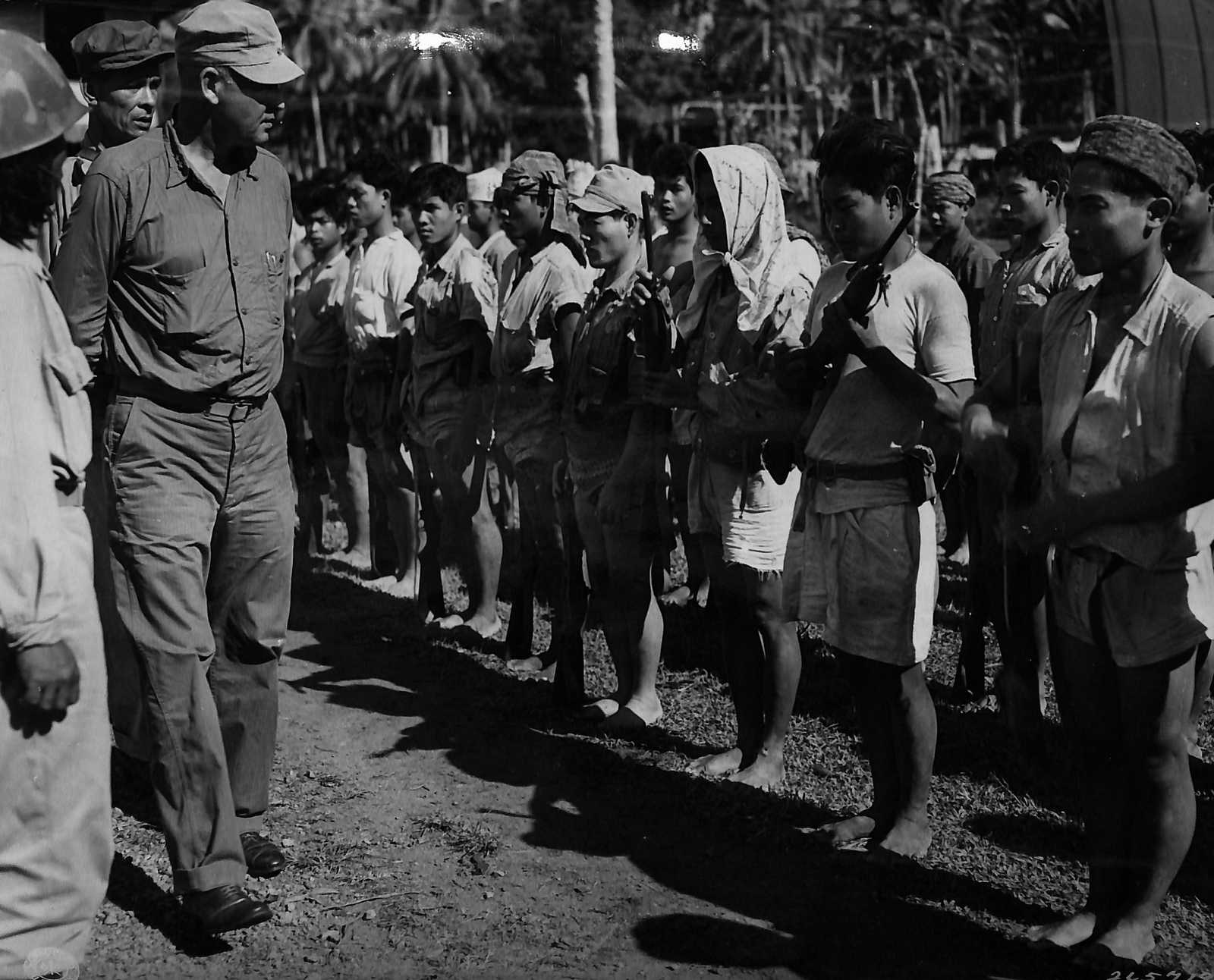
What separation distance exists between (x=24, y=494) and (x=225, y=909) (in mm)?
1554

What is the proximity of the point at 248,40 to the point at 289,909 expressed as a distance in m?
2.48

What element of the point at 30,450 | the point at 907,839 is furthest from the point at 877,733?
the point at 30,450

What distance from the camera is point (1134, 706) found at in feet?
11.5

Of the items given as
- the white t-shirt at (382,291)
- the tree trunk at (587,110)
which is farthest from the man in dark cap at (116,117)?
the tree trunk at (587,110)

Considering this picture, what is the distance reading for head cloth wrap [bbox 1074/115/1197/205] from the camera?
3.35 metres

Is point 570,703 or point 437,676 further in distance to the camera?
point 437,676

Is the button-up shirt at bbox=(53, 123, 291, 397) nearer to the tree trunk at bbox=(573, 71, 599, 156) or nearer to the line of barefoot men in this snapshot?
the line of barefoot men

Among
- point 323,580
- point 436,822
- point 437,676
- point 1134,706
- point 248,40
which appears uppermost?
point 248,40

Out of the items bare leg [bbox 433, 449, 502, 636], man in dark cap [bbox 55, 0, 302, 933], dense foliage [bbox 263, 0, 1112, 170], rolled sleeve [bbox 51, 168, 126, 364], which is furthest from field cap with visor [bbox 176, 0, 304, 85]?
dense foliage [bbox 263, 0, 1112, 170]

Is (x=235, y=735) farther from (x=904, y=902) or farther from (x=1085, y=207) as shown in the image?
(x=1085, y=207)

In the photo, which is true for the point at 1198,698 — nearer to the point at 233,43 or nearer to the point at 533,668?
the point at 533,668

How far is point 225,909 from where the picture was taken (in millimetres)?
3928

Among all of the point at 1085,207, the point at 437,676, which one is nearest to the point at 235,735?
the point at 437,676

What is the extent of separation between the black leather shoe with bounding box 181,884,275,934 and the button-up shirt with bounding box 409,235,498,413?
12.4 ft
